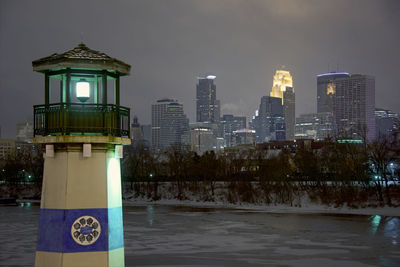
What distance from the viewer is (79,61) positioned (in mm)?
9203

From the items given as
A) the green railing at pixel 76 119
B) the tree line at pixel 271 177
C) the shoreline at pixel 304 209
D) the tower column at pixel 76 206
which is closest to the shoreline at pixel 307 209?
the shoreline at pixel 304 209

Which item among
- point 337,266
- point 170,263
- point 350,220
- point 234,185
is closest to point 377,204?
point 350,220

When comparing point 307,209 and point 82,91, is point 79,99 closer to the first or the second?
point 82,91

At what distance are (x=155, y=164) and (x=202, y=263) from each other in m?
50.0

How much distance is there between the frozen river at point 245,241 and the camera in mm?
18375

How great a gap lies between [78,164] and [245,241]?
15.8 m

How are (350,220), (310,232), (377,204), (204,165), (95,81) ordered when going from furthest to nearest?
(204,165) < (377,204) < (350,220) < (310,232) < (95,81)

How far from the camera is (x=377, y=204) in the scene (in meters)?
42.1

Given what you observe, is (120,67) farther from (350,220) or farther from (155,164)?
(155,164)

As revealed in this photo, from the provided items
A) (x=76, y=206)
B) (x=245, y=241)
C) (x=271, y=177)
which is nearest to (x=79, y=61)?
(x=76, y=206)

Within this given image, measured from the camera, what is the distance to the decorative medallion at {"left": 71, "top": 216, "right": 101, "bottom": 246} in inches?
358

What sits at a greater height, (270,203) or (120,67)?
(120,67)

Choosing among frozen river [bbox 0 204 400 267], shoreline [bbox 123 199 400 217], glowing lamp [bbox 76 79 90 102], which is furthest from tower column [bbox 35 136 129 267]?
shoreline [bbox 123 199 400 217]

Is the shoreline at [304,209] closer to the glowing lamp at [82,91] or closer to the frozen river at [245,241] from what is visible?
the frozen river at [245,241]
